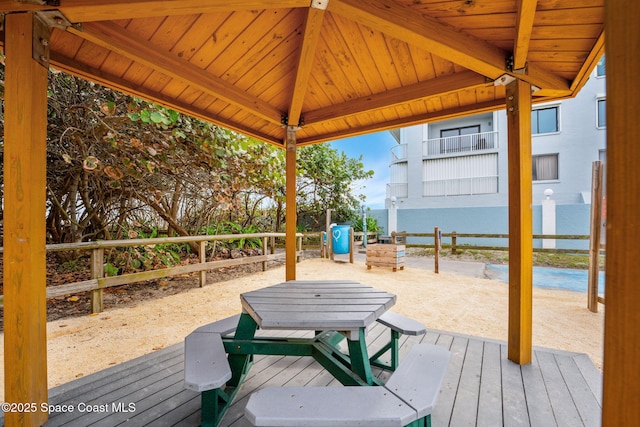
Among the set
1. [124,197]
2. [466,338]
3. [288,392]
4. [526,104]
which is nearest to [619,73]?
[288,392]

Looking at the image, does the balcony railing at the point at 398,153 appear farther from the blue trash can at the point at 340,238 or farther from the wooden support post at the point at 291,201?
the wooden support post at the point at 291,201

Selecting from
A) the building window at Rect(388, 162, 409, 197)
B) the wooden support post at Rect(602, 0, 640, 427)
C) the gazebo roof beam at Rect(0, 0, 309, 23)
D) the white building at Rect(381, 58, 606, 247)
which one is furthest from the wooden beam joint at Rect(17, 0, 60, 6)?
the building window at Rect(388, 162, 409, 197)

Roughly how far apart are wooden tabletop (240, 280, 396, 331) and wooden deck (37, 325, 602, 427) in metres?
0.59

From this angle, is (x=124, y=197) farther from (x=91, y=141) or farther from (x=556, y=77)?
(x=556, y=77)

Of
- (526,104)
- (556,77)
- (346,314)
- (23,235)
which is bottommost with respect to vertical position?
(346,314)

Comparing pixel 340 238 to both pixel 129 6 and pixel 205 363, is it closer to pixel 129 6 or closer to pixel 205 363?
pixel 205 363

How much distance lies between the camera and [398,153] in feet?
46.3

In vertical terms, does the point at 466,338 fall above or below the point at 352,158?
below

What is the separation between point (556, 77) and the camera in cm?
229

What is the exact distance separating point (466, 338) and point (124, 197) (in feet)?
18.9

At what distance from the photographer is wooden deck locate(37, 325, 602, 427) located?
156 cm

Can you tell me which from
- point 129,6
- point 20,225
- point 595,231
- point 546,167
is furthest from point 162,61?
point 546,167

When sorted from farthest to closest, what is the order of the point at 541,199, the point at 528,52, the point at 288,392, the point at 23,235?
1. the point at 541,199
2. the point at 528,52
3. the point at 23,235
4. the point at 288,392

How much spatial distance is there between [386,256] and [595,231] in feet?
12.7
